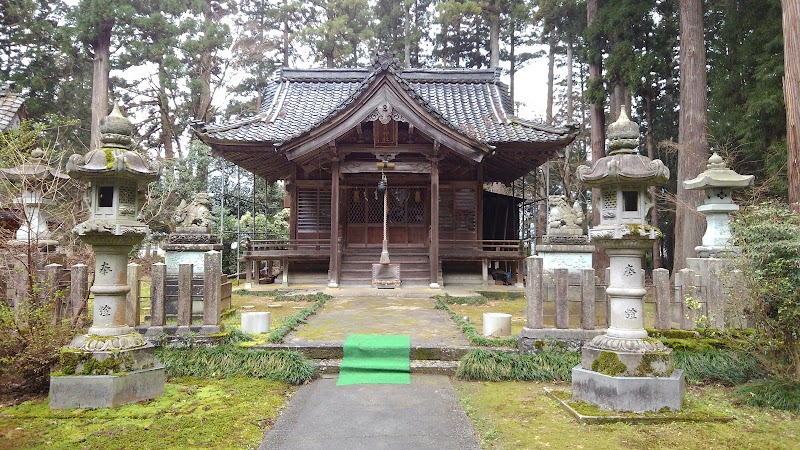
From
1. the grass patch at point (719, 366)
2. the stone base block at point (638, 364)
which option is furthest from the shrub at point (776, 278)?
the stone base block at point (638, 364)

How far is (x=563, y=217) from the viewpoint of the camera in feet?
26.6

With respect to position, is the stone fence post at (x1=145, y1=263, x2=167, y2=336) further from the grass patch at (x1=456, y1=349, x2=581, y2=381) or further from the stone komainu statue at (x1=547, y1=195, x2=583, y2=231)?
the stone komainu statue at (x1=547, y1=195, x2=583, y2=231)

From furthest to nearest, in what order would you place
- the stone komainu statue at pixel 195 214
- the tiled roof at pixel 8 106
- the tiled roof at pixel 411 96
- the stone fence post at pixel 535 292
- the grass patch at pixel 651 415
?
1. the tiled roof at pixel 8 106
2. the tiled roof at pixel 411 96
3. the stone komainu statue at pixel 195 214
4. the stone fence post at pixel 535 292
5. the grass patch at pixel 651 415

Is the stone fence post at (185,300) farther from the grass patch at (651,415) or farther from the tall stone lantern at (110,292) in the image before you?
the grass patch at (651,415)

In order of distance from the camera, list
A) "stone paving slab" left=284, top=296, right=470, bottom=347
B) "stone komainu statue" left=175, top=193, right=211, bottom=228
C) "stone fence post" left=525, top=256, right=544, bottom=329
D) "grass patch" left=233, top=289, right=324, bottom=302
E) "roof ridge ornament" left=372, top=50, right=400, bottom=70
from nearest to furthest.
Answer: "stone fence post" left=525, top=256, right=544, bottom=329
"stone paving slab" left=284, top=296, right=470, bottom=347
"stone komainu statue" left=175, top=193, right=211, bottom=228
"grass patch" left=233, top=289, right=324, bottom=302
"roof ridge ornament" left=372, top=50, right=400, bottom=70

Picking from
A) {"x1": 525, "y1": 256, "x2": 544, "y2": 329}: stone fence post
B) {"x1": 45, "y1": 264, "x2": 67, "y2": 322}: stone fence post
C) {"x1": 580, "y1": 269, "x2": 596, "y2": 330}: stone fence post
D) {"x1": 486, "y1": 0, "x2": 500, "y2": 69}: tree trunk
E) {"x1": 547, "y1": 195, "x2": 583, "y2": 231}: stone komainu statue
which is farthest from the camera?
{"x1": 486, "y1": 0, "x2": 500, "y2": 69}: tree trunk

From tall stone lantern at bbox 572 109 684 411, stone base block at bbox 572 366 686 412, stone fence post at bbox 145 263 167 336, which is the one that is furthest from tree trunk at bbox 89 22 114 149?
stone base block at bbox 572 366 686 412

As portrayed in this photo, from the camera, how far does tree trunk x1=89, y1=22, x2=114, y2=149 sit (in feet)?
65.8

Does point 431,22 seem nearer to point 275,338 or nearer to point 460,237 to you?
point 460,237

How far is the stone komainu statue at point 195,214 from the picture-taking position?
7.19 metres

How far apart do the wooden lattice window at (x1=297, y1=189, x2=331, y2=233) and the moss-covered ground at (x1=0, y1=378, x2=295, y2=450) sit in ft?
31.0

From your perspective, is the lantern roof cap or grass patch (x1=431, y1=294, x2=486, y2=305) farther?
grass patch (x1=431, y1=294, x2=486, y2=305)

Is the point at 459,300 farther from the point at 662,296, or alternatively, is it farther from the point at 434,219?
the point at 662,296

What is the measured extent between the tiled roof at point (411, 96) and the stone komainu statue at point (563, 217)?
3.72m
